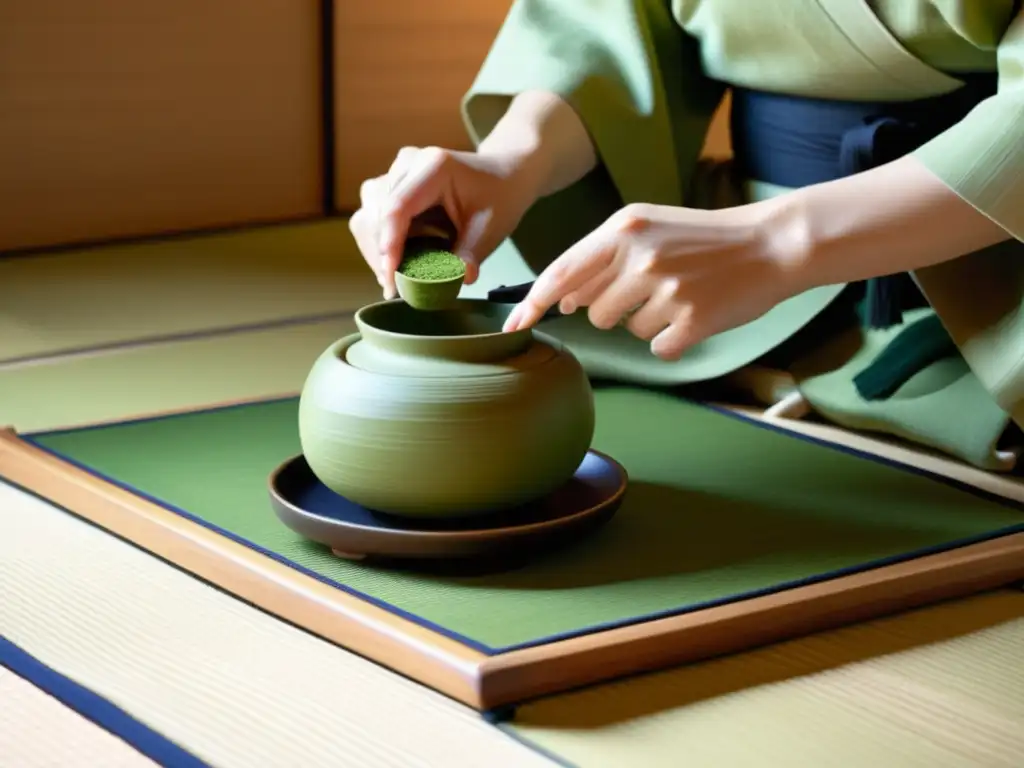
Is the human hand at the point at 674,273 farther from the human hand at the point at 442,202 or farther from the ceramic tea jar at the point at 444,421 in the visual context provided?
the human hand at the point at 442,202

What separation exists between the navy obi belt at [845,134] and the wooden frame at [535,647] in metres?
0.51

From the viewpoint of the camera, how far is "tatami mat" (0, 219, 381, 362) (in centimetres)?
256

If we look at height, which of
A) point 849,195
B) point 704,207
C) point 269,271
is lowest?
point 269,271

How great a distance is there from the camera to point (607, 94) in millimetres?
2170

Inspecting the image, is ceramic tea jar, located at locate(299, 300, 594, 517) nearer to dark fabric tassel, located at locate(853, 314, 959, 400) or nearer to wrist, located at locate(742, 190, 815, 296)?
wrist, located at locate(742, 190, 815, 296)

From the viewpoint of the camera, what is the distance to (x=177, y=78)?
134 inches

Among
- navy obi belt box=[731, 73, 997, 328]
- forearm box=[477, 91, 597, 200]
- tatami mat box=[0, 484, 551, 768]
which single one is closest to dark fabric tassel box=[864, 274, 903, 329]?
navy obi belt box=[731, 73, 997, 328]

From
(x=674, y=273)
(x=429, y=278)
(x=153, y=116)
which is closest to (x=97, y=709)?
(x=429, y=278)

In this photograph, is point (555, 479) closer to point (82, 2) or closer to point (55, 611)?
point (55, 611)

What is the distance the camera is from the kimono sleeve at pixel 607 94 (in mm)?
2168

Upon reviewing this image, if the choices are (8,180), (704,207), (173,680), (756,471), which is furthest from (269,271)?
(173,680)

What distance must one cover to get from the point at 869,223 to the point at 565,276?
0.34 metres

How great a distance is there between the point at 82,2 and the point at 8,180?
39cm

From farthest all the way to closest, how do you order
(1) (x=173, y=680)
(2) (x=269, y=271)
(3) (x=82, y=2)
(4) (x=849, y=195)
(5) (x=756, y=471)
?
(3) (x=82, y=2)
(2) (x=269, y=271)
(5) (x=756, y=471)
(4) (x=849, y=195)
(1) (x=173, y=680)
